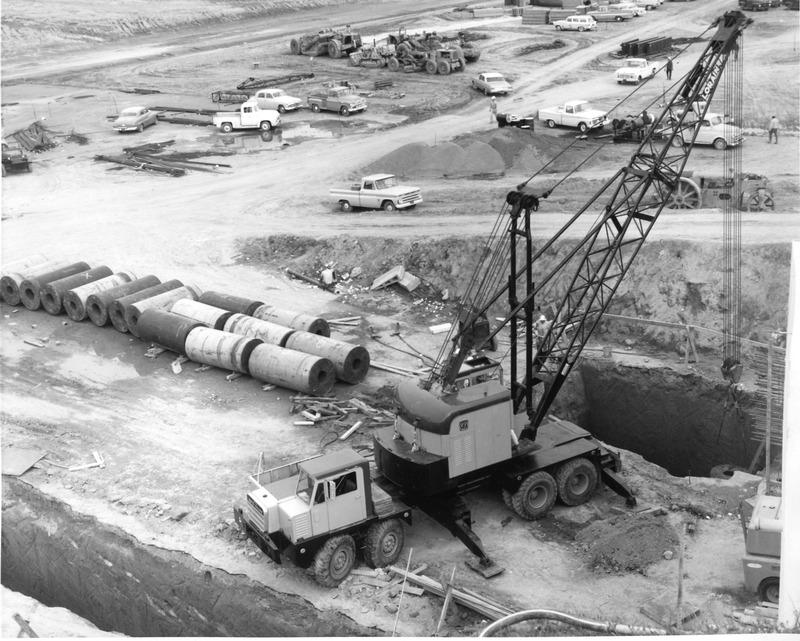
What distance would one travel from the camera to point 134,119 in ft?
188

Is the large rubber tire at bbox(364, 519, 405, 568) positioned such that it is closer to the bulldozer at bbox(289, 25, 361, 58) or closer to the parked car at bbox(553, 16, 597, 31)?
the bulldozer at bbox(289, 25, 361, 58)

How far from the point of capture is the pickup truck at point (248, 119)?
180ft

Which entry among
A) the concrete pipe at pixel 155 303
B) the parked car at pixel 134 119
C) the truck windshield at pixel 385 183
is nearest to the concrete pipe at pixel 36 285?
the concrete pipe at pixel 155 303

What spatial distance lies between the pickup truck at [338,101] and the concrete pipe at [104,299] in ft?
81.3

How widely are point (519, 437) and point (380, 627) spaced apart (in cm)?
619

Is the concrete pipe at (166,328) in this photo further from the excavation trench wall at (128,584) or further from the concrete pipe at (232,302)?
the excavation trench wall at (128,584)

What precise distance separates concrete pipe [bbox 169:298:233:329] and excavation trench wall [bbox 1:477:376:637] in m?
8.27

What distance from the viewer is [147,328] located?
33.0 meters

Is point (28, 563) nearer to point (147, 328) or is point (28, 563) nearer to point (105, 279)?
point (147, 328)

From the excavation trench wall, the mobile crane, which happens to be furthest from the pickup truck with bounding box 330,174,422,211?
the excavation trench wall

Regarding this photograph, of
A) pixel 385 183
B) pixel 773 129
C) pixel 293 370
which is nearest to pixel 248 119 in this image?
pixel 385 183

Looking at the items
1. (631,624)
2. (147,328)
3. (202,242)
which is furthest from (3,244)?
(631,624)

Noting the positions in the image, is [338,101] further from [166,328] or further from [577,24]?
[166,328]

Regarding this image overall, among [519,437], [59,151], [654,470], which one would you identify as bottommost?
[654,470]
